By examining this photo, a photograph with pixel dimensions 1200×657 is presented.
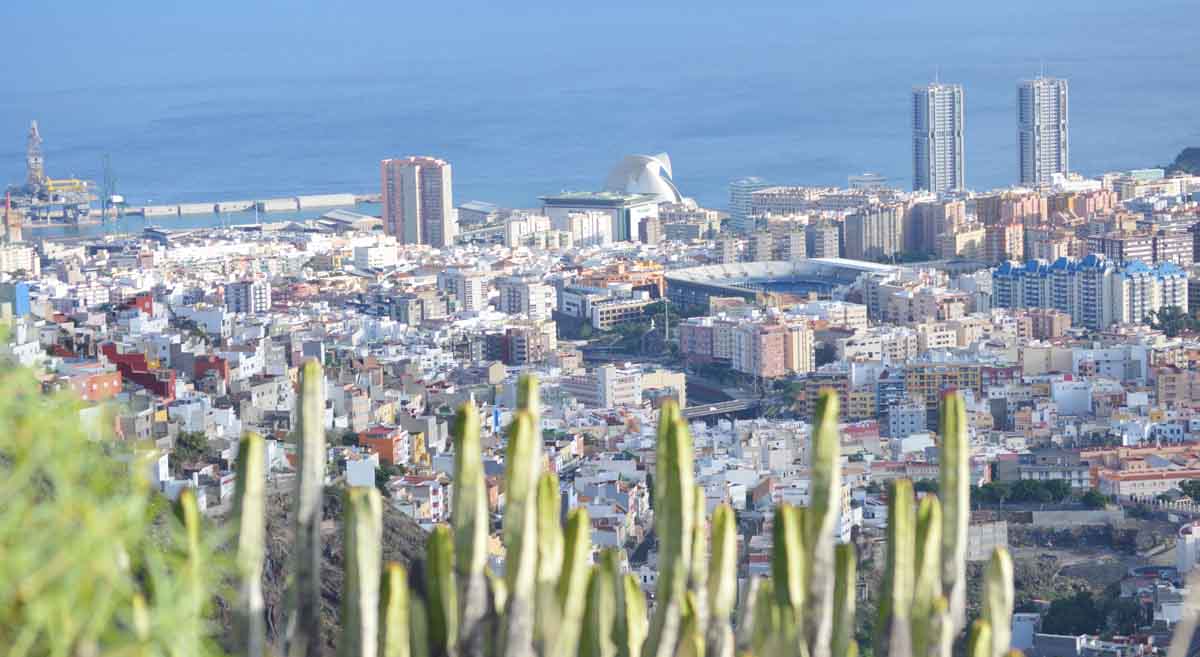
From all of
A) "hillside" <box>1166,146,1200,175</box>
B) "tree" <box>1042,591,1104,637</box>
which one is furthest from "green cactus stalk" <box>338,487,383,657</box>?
"hillside" <box>1166,146,1200,175</box>

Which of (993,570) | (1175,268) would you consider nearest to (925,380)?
(1175,268)

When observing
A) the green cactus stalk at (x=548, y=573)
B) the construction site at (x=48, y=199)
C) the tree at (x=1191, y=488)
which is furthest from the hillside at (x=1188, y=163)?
the green cactus stalk at (x=548, y=573)

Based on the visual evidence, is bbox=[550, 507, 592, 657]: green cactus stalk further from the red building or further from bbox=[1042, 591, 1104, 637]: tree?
the red building

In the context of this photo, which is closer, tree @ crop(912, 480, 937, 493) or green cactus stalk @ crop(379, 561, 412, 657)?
green cactus stalk @ crop(379, 561, 412, 657)

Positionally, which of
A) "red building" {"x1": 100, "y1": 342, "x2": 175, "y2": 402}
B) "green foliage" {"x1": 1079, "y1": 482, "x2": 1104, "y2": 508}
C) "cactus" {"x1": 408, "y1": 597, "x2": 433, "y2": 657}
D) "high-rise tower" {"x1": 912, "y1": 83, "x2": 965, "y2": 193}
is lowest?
"green foliage" {"x1": 1079, "y1": 482, "x2": 1104, "y2": 508}

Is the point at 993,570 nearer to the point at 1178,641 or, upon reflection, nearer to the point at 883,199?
the point at 1178,641

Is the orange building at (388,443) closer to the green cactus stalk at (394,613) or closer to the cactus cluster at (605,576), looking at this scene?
the cactus cluster at (605,576)

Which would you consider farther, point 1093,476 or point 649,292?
point 649,292
